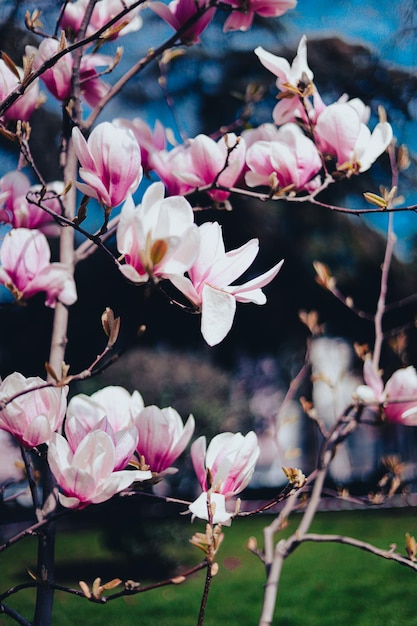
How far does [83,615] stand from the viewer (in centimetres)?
352

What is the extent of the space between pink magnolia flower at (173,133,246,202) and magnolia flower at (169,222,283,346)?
242mm

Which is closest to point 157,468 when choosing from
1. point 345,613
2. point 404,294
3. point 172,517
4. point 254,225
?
point 345,613

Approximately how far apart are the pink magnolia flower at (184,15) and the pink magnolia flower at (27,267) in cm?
37

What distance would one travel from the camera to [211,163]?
85 cm

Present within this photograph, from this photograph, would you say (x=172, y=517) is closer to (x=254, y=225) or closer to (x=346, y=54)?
(x=254, y=225)

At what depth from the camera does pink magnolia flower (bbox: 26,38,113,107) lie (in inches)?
33.3

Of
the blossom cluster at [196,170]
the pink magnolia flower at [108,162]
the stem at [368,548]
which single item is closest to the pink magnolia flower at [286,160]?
the blossom cluster at [196,170]

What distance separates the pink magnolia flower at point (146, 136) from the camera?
891mm

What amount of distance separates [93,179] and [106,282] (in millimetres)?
5238

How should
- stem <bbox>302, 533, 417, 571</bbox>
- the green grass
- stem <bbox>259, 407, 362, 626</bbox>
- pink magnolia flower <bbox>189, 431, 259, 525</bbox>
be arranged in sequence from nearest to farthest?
pink magnolia flower <bbox>189, 431, 259, 525</bbox>
stem <bbox>302, 533, 417, 571</bbox>
stem <bbox>259, 407, 362, 626</bbox>
the green grass

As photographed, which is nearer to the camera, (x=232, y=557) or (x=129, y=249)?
(x=129, y=249)

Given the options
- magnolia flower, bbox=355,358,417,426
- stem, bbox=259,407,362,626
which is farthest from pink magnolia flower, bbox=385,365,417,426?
stem, bbox=259,407,362,626

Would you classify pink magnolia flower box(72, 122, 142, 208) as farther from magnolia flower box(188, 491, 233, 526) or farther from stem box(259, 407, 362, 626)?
stem box(259, 407, 362, 626)

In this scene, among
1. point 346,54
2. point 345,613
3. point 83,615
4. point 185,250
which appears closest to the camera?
point 185,250
